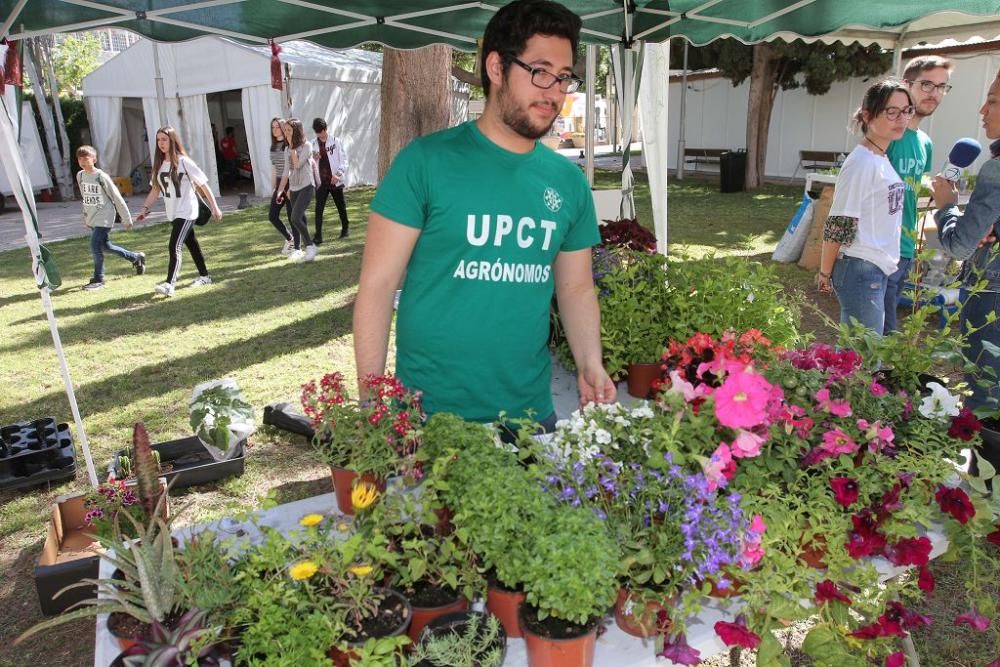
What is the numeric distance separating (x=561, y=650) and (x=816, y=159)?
18.7m

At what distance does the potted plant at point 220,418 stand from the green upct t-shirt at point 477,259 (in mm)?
2008

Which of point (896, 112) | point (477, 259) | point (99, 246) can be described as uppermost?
point (896, 112)

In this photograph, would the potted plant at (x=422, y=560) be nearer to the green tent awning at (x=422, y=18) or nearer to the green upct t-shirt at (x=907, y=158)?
the green tent awning at (x=422, y=18)

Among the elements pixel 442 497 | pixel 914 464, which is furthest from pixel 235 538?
pixel 914 464

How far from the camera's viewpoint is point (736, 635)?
50.1 inches

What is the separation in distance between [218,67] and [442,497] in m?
15.5

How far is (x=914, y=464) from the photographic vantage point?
1.55 meters

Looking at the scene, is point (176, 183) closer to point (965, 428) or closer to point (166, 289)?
point (166, 289)

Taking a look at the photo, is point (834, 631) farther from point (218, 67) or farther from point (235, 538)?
point (218, 67)

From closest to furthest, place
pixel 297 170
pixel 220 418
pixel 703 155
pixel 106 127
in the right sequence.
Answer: pixel 220 418
pixel 297 170
pixel 106 127
pixel 703 155

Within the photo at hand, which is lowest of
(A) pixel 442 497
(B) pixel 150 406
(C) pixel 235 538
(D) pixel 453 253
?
(B) pixel 150 406

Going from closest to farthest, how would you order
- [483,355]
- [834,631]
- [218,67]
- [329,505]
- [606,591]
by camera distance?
1. [606,591]
2. [834,631]
3. [329,505]
4. [483,355]
5. [218,67]

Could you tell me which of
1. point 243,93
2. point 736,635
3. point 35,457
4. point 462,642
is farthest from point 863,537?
point 243,93

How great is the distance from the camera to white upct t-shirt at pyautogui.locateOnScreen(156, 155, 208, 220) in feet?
23.2
